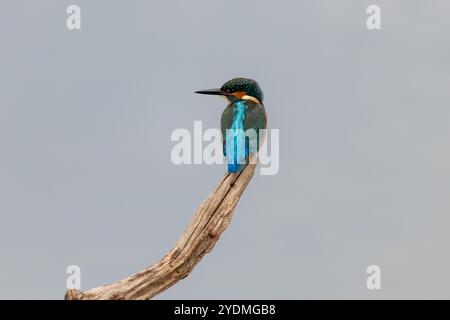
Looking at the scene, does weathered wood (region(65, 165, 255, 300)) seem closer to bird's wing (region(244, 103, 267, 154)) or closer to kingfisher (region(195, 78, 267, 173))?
kingfisher (region(195, 78, 267, 173))

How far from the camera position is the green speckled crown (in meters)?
11.0

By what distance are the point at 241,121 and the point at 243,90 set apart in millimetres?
806

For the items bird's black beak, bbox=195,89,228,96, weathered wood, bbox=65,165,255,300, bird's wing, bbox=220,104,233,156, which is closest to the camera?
weathered wood, bbox=65,165,255,300

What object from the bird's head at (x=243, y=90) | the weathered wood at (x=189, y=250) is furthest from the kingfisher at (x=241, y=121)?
the weathered wood at (x=189, y=250)

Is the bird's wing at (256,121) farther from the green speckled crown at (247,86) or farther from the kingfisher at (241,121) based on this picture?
the green speckled crown at (247,86)

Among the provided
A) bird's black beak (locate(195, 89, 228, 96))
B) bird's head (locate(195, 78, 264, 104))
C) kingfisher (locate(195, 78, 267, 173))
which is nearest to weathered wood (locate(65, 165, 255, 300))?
kingfisher (locate(195, 78, 267, 173))
